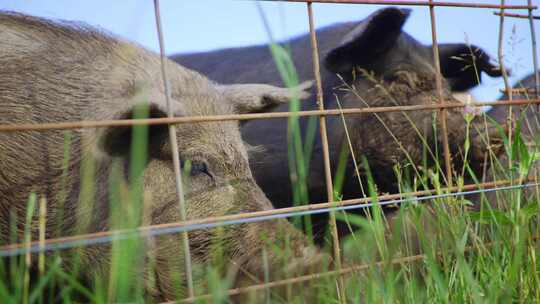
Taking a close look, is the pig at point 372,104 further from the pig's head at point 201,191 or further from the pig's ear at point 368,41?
the pig's head at point 201,191

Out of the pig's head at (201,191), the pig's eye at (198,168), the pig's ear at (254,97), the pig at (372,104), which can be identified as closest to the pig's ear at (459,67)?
the pig at (372,104)

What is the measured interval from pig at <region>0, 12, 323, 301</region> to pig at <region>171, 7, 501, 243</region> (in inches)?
40.0

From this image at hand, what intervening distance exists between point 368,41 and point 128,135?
89.5 inches

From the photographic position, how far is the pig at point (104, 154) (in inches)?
92.9

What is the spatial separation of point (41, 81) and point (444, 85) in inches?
114

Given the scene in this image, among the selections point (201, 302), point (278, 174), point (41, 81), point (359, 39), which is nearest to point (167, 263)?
point (41, 81)

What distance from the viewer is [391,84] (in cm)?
429

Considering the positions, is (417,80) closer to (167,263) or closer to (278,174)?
(278,174)

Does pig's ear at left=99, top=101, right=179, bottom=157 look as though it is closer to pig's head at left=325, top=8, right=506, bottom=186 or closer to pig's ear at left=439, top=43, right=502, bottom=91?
pig's head at left=325, top=8, right=506, bottom=186

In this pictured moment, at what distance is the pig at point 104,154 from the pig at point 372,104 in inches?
40.0

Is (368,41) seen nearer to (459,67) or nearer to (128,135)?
(459,67)

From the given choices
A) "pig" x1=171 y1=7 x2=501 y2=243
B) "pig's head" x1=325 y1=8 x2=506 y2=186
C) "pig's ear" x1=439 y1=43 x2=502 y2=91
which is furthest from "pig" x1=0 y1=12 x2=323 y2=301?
"pig's ear" x1=439 y1=43 x2=502 y2=91

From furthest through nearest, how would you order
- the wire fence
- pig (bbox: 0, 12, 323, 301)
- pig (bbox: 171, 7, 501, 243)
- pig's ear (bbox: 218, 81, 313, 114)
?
1. pig (bbox: 171, 7, 501, 243)
2. pig's ear (bbox: 218, 81, 313, 114)
3. pig (bbox: 0, 12, 323, 301)
4. the wire fence

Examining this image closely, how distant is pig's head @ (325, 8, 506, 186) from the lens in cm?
404
